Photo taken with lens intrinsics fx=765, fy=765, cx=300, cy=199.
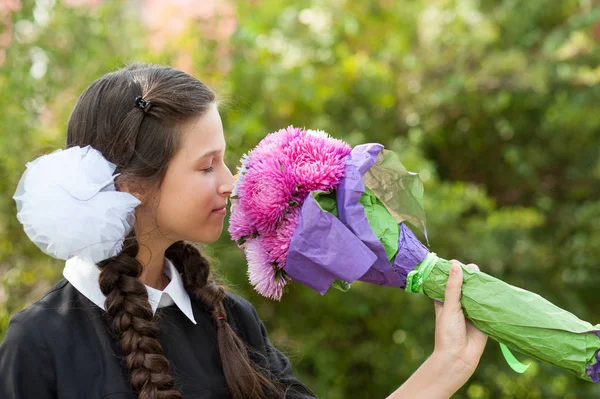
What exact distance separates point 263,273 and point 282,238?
0.09m

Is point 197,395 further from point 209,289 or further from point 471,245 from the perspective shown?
point 471,245

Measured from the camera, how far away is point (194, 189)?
165cm

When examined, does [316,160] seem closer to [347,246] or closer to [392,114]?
[347,246]

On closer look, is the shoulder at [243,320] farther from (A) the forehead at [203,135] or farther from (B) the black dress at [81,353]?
(A) the forehead at [203,135]

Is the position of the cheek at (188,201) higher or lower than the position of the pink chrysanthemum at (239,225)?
higher

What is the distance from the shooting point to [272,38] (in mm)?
3738

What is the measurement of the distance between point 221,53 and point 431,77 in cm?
122

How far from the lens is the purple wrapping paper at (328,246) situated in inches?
60.1

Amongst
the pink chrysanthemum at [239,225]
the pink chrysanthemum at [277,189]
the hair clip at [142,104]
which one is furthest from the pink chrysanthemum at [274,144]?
the hair clip at [142,104]

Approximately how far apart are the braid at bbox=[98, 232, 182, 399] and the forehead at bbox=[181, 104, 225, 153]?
242mm

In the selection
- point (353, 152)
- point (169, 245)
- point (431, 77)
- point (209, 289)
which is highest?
point (353, 152)

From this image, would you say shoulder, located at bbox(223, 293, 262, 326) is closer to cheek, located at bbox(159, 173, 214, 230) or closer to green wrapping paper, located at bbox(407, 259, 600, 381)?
cheek, located at bbox(159, 173, 214, 230)

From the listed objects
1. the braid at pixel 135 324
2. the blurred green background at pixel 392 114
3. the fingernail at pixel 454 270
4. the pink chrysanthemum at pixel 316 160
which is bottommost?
the blurred green background at pixel 392 114

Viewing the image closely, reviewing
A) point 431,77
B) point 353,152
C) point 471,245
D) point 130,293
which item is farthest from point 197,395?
point 431,77
